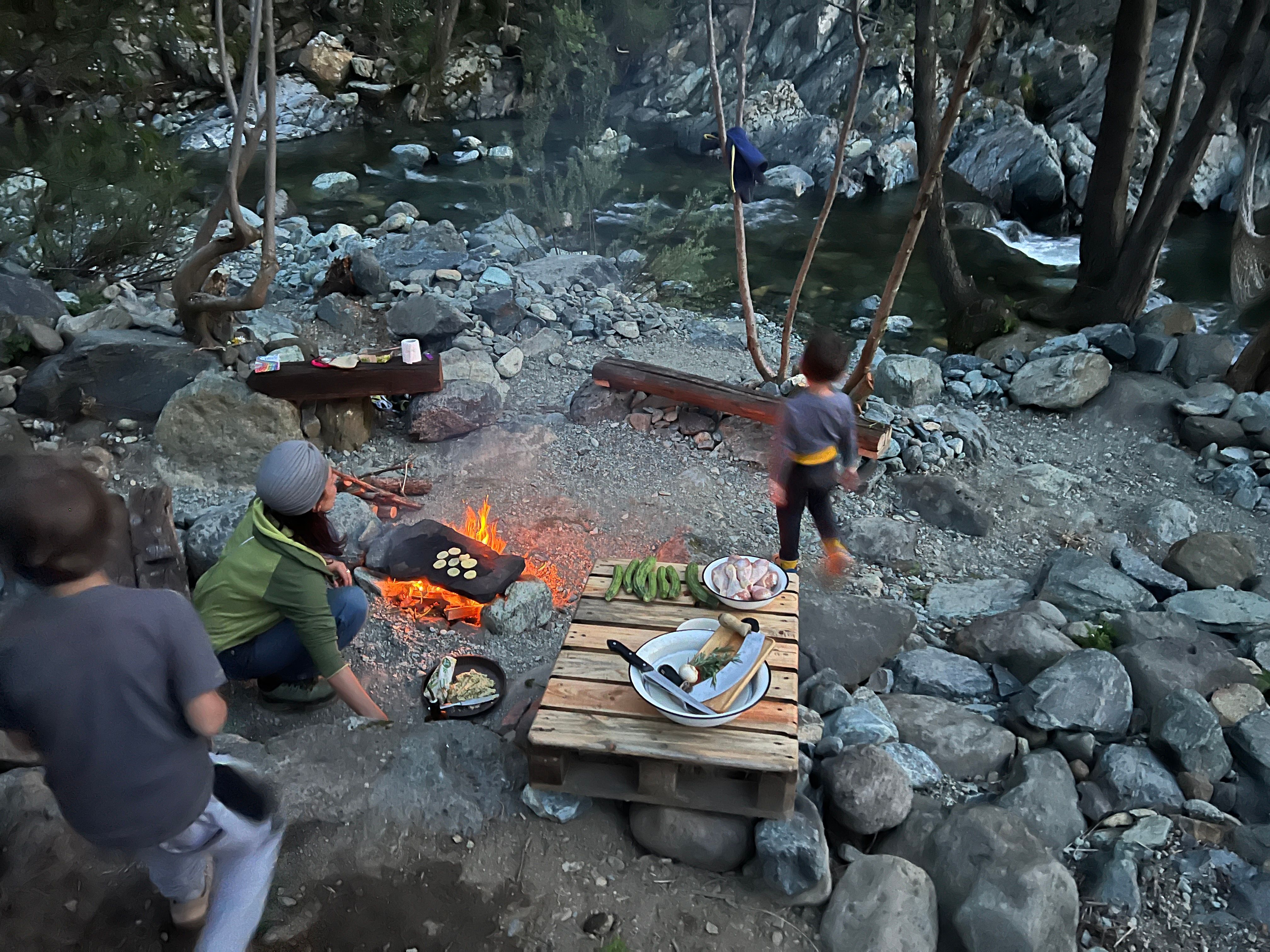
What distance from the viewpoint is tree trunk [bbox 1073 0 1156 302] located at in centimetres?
779

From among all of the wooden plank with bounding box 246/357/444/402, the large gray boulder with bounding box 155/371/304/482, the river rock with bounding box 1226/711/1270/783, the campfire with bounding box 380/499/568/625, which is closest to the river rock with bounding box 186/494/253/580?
the campfire with bounding box 380/499/568/625

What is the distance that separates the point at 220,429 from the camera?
526cm

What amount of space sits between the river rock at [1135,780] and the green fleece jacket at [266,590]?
2941mm

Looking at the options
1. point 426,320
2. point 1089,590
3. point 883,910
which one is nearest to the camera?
point 883,910

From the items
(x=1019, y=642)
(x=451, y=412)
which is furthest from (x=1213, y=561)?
(x=451, y=412)

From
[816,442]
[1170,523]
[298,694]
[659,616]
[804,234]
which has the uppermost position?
[816,442]

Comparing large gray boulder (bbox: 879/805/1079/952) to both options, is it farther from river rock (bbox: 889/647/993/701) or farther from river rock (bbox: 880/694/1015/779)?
river rock (bbox: 889/647/993/701)

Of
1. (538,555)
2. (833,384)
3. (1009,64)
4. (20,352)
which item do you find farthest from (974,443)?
(1009,64)

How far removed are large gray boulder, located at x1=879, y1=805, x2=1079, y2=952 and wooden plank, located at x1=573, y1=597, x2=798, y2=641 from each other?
82cm

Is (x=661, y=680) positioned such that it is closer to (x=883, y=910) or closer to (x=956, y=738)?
(x=883, y=910)

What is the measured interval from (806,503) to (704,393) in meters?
1.80

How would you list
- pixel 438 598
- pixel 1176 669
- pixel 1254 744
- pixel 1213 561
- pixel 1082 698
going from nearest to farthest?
pixel 1254 744 < pixel 1082 698 < pixel 1176 669 < pixel 438 598 < pixel 1213 561

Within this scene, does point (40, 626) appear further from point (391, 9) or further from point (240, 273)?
point (391, 9)

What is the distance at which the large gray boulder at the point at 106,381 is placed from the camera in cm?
545
